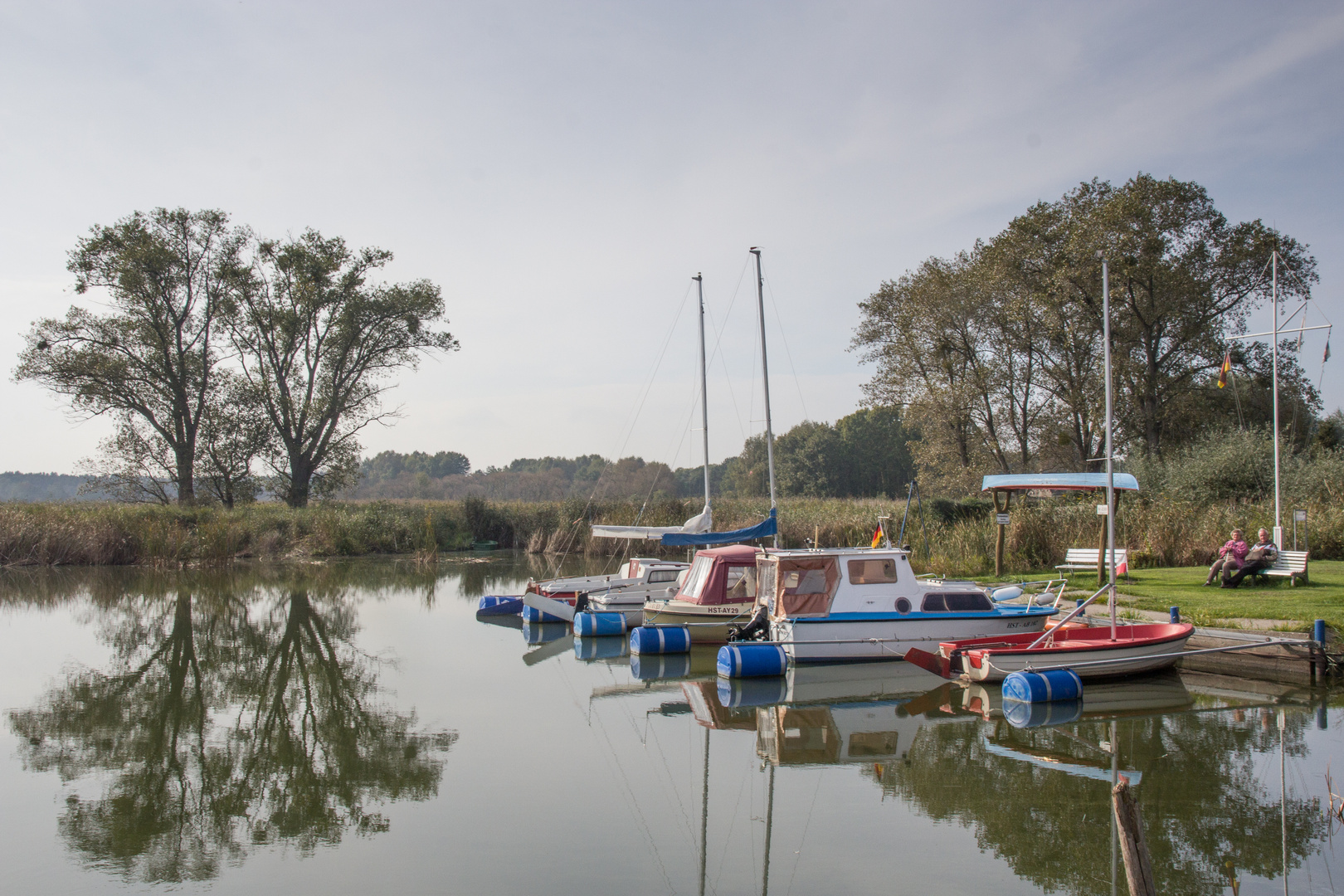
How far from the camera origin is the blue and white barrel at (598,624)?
65.0ft

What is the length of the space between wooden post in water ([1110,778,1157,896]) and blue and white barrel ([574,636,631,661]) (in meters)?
13.9

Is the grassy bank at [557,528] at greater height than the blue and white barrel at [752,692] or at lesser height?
greater

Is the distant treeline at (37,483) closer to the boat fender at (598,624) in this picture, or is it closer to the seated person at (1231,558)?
the boat fender at (598,624)

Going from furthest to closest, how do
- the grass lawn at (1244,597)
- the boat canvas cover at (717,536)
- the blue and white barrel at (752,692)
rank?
the boat canvas cover at (717,536)
the grass lawn at (1244,597)
the blue and white barrel at (752,692)

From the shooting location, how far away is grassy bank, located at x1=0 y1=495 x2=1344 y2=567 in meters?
23.5

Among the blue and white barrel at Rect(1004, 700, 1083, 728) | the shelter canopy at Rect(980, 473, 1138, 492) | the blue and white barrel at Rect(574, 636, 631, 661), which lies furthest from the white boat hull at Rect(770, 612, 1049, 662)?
the shelter canopy at Rect(980, 473, 1138, 492)

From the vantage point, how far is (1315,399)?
119 ft

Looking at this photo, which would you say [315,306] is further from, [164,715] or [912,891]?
[912,891]

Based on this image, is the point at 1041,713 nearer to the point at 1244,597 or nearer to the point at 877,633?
the point at 877,633

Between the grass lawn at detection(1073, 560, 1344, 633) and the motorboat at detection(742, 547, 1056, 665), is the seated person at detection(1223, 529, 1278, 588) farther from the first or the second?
the motorboat at detection(742, 547, 1056, 665)

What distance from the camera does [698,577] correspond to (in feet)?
63.0

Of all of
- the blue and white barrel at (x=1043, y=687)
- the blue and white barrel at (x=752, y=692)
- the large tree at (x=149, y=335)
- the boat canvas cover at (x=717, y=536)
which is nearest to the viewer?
the blue and white barrel at (x=1043, y=687)

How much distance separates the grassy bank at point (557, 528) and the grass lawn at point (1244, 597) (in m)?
2.87

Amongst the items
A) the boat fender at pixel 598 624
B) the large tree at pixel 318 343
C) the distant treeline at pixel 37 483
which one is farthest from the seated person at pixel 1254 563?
the distant treeline at pixel 37 483
